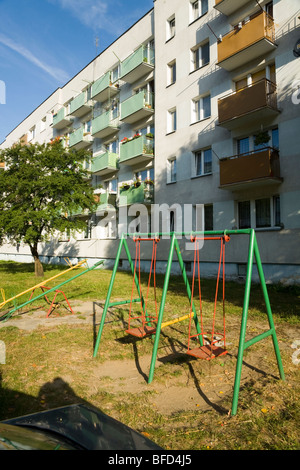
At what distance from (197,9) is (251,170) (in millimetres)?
10779

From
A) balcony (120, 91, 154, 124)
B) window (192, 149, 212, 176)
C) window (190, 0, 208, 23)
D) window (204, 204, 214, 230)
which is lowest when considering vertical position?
window (204, 204, 214, 230)

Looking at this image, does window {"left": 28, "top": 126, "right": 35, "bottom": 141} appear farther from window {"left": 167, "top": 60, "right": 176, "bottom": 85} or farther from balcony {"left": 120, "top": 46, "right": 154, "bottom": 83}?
window {"left": 167, "top": 60, "right": 176, "bottom": 85}

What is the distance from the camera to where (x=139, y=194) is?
61.2 ft

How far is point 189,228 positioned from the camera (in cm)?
1605

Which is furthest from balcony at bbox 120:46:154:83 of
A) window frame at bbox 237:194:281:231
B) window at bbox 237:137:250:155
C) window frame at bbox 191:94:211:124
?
window frame at bbox 237:194:281:231

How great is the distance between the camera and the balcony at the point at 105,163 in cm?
2149

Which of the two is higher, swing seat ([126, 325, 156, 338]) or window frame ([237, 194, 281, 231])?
window frame ([237, 194, 281, 231])

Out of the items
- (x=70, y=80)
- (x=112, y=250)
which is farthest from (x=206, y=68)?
(x=70, y=80)

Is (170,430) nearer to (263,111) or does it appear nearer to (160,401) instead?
(160,401)

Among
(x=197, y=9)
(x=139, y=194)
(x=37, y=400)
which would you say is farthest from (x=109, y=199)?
(x=37, y=400)

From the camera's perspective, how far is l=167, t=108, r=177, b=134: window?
59.1 ft

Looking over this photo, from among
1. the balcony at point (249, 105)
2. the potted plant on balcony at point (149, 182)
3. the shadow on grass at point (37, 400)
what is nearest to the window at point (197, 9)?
the balcony at point (249, 105)

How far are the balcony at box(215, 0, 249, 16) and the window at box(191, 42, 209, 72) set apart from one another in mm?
1847

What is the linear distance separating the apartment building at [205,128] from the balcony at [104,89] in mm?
99
